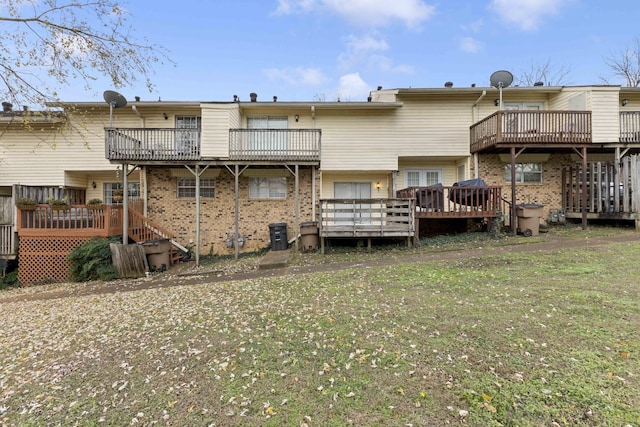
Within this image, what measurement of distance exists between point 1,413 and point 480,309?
5739mm

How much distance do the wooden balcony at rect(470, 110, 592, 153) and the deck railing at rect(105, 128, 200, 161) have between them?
11498 mm

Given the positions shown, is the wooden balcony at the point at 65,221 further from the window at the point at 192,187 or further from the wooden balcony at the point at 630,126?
the wooden balcony at the point at 630,126

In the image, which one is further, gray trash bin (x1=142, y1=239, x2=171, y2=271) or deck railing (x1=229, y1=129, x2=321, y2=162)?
deck railing (x1=229, y1=129, x2=321, y2=162)

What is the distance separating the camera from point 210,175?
13.8m

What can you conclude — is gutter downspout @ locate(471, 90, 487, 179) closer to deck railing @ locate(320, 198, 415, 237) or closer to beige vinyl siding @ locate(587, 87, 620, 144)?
beige vinyl siding @ locate(587, 87, 620, 144)

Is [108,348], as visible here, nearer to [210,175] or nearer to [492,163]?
[210,175]

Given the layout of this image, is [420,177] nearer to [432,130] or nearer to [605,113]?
[432,130]

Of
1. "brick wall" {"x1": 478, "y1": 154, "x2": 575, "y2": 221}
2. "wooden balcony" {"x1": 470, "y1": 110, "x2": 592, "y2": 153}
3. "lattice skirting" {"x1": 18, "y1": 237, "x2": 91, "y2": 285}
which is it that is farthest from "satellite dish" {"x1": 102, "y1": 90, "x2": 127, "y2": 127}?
"brick wall" {"x1": 478, "y1": 154, "x2": 575, "y2": 221}

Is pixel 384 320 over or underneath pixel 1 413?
over

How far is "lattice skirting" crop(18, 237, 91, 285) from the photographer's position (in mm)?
11164

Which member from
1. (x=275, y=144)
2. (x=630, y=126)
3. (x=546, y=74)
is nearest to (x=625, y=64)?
(x=546, y=74)

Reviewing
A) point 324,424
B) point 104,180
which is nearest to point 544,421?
point 324,424

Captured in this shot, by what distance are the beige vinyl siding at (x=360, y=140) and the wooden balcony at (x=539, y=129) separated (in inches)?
153

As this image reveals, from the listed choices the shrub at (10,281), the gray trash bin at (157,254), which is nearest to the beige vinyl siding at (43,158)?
the shrub at (10,281)
